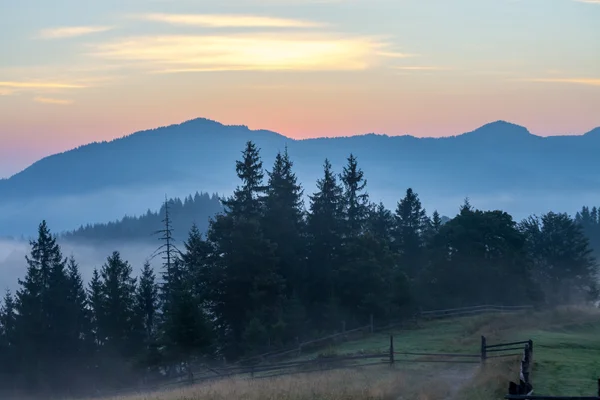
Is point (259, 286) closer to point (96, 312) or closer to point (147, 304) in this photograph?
point (147, 304)

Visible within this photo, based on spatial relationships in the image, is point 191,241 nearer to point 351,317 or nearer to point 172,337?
point 351,317

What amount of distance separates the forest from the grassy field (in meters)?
11.3

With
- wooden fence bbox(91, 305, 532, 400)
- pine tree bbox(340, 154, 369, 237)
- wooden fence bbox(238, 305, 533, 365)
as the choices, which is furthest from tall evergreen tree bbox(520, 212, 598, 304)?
wooden fence bbox(91, 305, 532, 400)

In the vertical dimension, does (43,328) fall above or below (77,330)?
above

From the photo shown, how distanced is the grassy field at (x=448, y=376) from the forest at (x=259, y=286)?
11329 millimetres

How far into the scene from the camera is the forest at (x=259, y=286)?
54625 mm

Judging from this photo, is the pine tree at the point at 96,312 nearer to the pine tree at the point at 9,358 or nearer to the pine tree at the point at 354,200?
the pine tree at the point at 9,358

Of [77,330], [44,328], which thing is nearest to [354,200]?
[77,330]

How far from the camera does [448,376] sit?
2997cm

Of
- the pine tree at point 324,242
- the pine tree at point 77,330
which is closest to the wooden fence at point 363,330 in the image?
the pine tree at point 324,242

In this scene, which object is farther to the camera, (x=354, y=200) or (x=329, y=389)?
(x=354, y=200)

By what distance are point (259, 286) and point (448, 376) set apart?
28.2 metres

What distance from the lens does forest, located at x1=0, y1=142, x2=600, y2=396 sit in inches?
2151

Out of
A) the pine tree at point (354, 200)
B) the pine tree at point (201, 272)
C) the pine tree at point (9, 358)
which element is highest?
the pine tree at point (354, 200)
